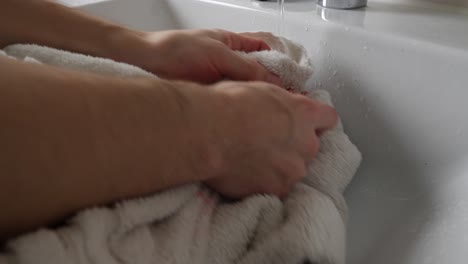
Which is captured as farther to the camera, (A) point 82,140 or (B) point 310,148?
(B) point 310,148

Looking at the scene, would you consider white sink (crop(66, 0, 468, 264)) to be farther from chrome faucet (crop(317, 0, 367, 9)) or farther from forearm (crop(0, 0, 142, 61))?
forearm (crop(0, 0, 142, 61))

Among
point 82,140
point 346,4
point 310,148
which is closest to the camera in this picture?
point 82,140

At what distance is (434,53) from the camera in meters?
0.47

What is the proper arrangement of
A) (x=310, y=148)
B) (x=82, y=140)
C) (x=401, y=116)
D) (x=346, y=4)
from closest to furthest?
(x=82, y=140) < (x=310, y=148) < (x=401, y=116) < (x=346, y=4)

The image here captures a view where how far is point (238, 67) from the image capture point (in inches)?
17.8

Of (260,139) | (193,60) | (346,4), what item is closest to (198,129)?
(260,139)

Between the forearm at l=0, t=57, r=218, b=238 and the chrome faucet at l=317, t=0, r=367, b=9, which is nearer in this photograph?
the forearm at l=0, t=57, r=218, b=238

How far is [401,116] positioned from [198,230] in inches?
11.0

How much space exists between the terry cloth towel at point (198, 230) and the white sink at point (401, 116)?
0.26 feet

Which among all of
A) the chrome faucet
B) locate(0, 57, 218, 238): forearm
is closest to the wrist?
locate(0, 57, 218, 238): forearm

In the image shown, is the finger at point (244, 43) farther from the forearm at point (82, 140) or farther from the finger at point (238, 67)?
the forearm at point (82, 140)

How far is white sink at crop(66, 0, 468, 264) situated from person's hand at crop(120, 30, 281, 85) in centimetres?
12

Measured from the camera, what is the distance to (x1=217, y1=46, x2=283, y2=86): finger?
0.45 metres

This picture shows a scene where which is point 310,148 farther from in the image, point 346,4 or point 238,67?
point 346,4
